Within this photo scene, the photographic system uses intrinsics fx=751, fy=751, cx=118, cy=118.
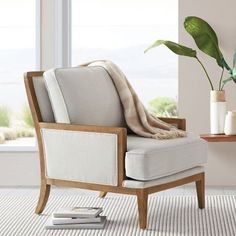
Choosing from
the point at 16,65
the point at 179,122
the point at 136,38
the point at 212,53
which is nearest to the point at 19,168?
the point at 16,65

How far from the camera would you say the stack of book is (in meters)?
4.23

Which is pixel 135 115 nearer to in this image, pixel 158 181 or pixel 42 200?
pixel 158 181

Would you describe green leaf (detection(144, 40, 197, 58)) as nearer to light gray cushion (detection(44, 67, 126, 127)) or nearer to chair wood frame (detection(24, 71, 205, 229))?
light gray cushion (detection(44, 67, 126, 127))

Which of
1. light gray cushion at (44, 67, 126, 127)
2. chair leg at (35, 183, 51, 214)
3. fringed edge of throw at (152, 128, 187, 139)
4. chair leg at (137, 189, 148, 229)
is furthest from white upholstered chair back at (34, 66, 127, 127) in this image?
chair leg at (137, 189, 148, 229)

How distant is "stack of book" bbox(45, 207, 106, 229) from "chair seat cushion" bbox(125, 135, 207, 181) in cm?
32

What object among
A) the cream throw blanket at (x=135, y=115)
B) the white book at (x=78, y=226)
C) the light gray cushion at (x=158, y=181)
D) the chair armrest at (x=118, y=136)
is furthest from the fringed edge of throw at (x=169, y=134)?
the white book at (x=78, y=226)

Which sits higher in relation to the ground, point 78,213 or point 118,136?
point 118,136

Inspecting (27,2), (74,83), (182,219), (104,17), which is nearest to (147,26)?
(104,17)

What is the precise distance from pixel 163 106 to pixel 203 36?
2.26 ft

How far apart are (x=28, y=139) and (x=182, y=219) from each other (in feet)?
6.10

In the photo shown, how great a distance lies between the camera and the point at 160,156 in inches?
167

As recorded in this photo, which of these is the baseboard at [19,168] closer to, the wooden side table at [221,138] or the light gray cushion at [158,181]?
the wooden side table at [221,138]

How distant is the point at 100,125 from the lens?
4.66 metres

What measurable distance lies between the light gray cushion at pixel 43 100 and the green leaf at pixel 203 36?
1.32 metres
